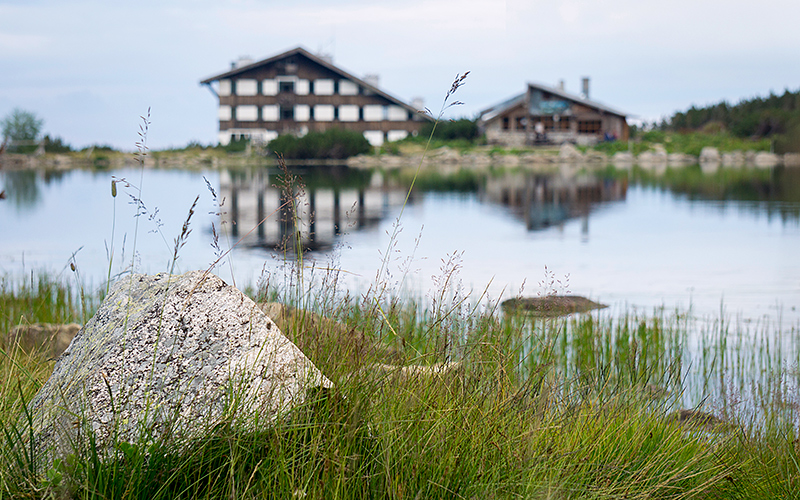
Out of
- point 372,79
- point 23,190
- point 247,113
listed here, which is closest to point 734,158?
point 372,79

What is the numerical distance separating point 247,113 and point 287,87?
11.8 feet

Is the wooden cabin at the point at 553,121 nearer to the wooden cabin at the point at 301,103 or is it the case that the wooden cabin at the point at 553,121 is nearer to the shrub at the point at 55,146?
the wooden cabin at the point at 301,103

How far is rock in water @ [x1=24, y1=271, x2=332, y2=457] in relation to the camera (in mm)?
2547

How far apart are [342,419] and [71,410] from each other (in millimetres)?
922

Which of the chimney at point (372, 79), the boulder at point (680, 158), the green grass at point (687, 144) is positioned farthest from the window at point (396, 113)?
the boulder at point (680, 158)

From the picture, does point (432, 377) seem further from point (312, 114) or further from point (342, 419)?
point (312, 114)

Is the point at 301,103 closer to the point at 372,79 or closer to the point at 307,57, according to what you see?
the point at 307,57

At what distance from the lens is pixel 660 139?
54.6m

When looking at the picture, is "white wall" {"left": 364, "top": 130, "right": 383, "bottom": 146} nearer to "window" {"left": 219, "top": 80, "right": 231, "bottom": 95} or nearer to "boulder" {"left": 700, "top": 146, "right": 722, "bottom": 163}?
"window" {"left": 219, "top": 80, "right": 231, "bottom": 95}

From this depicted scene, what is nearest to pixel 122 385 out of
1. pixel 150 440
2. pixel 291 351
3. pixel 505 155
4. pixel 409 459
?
pixel 150 440

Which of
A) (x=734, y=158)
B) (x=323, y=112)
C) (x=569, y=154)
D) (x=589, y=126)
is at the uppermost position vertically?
(x=323, y=112)

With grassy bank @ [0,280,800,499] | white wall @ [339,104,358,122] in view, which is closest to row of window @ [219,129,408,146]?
white wall @ [339,104,358,122]

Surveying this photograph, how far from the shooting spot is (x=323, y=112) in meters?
57.8

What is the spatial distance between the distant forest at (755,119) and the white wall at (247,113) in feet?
114
